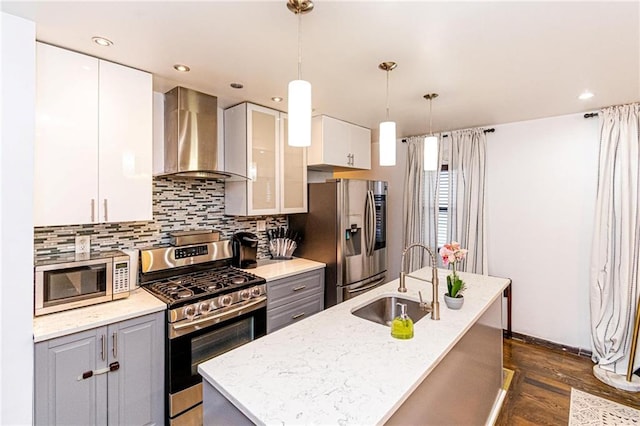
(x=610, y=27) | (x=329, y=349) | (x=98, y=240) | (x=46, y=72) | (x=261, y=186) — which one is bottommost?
(x=329, y=349)

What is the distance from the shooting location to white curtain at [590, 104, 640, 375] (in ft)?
8.73

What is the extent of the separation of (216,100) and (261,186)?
828mm

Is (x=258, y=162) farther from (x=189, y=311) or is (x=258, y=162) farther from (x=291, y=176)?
(x=189, y=311)

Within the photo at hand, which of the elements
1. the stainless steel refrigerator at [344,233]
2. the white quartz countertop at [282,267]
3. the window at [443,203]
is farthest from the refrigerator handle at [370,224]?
the window at [443,203]

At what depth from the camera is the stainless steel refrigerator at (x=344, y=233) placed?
2994 millimetres

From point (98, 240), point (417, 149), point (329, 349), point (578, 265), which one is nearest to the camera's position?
point (329, 349)

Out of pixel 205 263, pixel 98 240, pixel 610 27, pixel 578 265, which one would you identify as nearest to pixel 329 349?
pixel 205 263

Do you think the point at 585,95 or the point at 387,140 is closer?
the point at 387,140

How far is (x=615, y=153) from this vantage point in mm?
2742

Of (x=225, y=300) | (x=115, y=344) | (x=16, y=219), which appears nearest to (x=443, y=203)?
(x=225, y=300)

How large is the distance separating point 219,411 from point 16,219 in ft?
4.35

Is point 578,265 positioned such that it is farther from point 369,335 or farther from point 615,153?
point 369,335

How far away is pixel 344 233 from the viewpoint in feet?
9.91

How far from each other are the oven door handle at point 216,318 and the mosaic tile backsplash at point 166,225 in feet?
2.85
